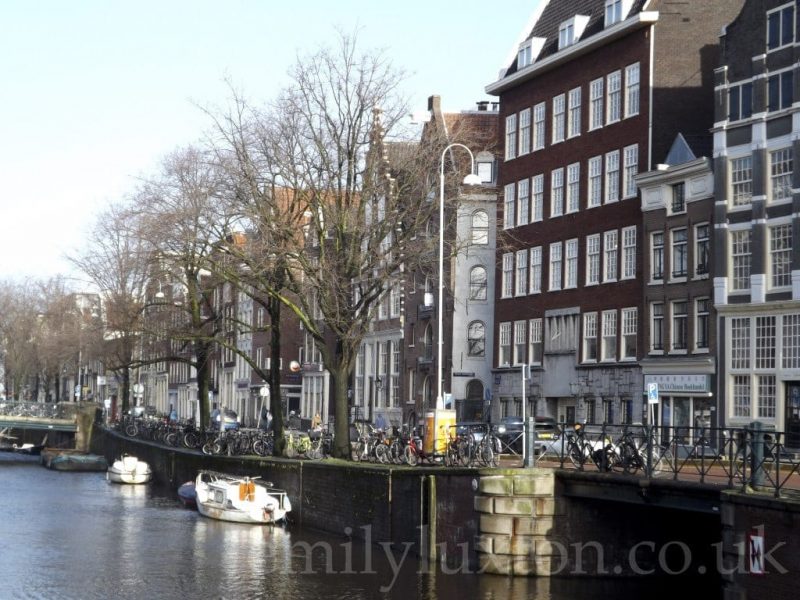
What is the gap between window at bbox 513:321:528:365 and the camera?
243ft

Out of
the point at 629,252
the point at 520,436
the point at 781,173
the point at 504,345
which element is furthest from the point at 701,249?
the point at 520,436

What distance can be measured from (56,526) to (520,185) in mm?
31524

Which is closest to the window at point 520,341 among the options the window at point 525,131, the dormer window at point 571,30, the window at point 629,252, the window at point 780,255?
the window at point 525,131

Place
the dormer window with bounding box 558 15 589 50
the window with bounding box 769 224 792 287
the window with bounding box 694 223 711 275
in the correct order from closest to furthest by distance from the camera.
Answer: the window with bounding box 769 224 792 287 → the window with bounding box 694 223 711 275 → the dormer window with bounding box 558 15 589 50

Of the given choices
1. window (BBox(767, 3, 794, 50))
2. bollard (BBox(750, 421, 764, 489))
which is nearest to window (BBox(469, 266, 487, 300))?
window (BBox(767, 3, 794, 50))

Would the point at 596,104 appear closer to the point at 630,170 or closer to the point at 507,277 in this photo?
the point at 630,170

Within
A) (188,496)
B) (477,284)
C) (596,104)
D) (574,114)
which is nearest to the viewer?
(188,496)

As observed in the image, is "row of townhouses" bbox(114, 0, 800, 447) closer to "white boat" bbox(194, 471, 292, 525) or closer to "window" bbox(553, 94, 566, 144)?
"window" bbox(553, 94, 566, 144)

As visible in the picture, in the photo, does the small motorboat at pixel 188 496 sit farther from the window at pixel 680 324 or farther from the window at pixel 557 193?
the window at pixel 557 193

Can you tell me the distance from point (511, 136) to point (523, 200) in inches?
152

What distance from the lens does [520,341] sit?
74562 millimetres

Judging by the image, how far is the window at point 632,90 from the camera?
65000 mm

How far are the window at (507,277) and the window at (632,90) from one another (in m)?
12.5

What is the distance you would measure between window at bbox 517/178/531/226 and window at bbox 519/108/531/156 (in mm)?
1631
